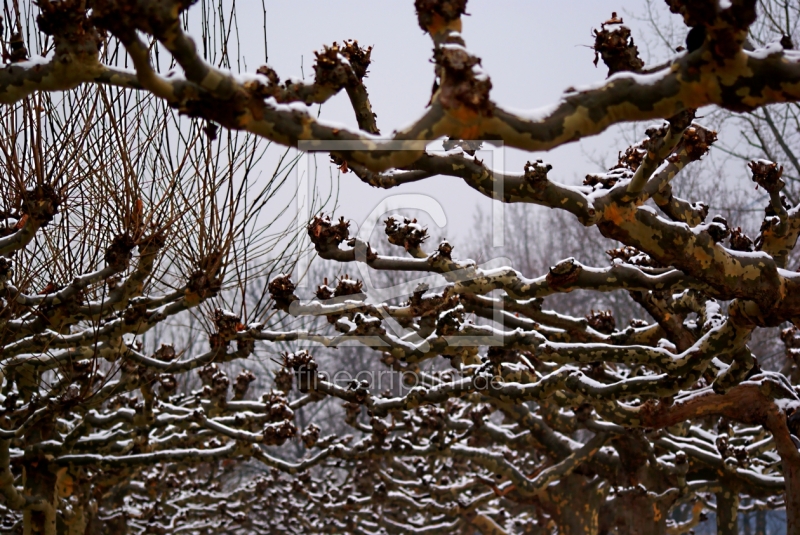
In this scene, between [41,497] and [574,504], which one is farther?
[574,504]

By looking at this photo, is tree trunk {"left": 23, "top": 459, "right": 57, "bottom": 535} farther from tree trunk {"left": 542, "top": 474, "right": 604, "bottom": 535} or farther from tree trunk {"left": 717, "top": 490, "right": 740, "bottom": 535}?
tree trunk {"left": 717, "top": 490, "right": 740, "bottom": 535}

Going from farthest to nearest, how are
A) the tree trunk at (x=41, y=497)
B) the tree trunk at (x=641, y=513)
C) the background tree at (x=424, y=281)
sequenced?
1. the tree trunk at (x=641, y=513)
2. the tree trunk at (x=41, y=497)
3. the background tree at (x=424, y=281)

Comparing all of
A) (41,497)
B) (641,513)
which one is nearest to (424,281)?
(41,497)

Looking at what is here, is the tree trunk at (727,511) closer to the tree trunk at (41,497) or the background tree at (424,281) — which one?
the background tree at (424,281)

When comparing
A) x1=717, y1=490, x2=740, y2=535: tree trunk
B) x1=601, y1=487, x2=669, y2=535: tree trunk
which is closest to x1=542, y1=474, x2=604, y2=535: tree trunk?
x1=601, y1=487, x2=669, y2=535: tree trunk

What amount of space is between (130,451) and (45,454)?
6.67 feet

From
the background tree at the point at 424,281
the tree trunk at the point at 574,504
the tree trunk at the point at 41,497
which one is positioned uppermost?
the background tree at the point at 424,281

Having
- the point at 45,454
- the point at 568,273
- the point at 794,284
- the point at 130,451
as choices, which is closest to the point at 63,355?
the point at 45,454

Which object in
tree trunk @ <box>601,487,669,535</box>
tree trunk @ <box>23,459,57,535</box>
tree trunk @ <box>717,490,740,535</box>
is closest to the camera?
tree trunk @ <box>23,459,57,535</box>

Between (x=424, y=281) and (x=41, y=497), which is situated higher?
(x=424, y=281)

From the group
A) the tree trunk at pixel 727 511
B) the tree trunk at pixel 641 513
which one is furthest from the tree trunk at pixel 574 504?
the tree trunk at pixel 727 511

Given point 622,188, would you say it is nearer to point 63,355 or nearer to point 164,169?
point 164,169

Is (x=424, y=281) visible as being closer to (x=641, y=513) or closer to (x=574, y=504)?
(x=641, y=513)

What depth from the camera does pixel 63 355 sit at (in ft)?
20.4
